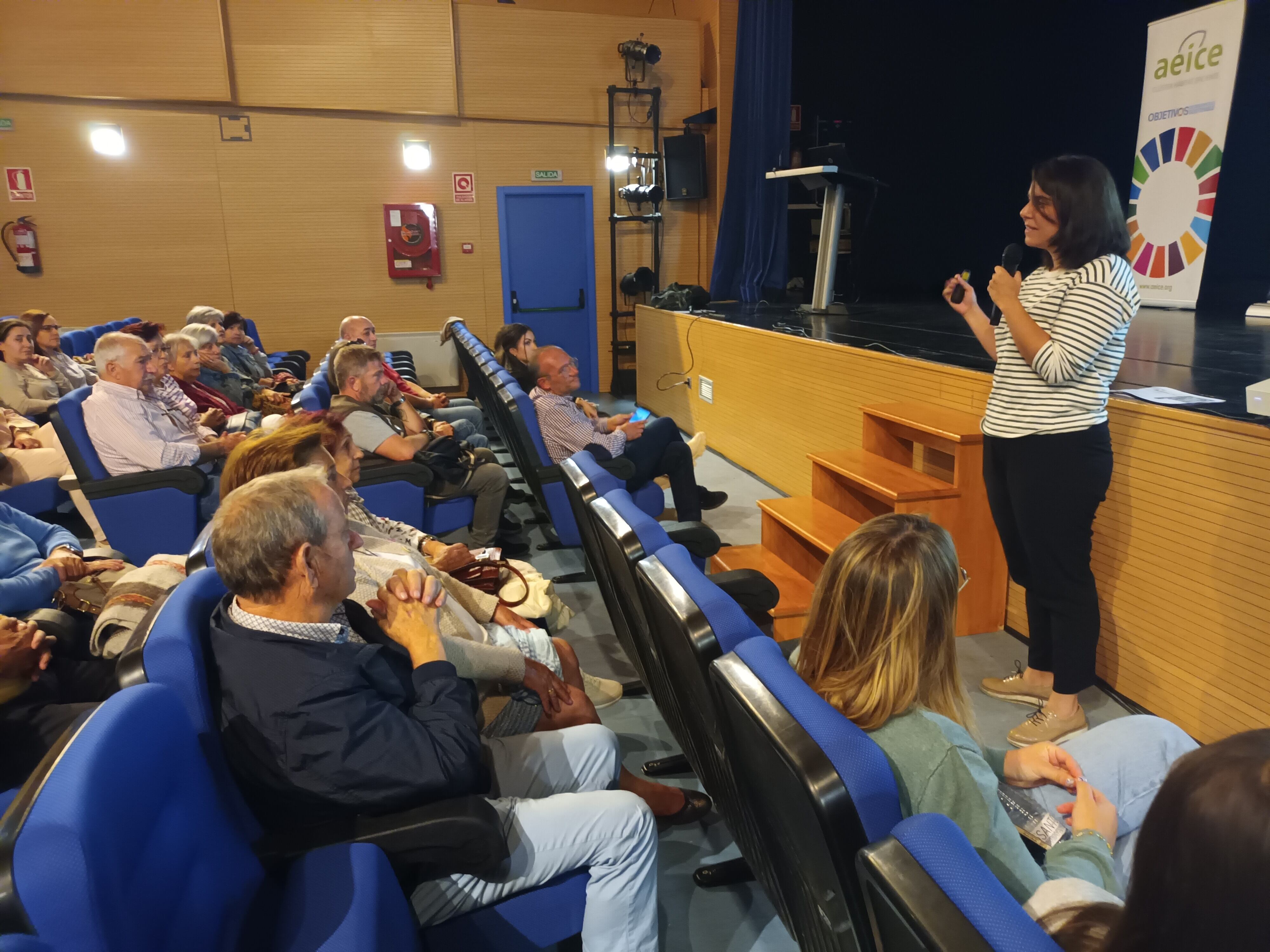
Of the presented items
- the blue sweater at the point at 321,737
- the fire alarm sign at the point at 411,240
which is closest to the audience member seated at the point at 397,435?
the blue sweater at the point at 321,737

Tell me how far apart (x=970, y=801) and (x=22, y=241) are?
328 inches

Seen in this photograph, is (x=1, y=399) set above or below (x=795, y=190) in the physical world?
below

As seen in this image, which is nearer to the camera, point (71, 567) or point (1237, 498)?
point (1237, 498)

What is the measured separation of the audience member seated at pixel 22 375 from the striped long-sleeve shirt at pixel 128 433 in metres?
1.33

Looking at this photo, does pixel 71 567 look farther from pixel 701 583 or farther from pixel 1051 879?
pixel 1051 879

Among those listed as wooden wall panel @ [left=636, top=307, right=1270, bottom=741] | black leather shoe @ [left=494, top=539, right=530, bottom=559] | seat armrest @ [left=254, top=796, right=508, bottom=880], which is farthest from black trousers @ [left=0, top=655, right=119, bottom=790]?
wooden wall panel @ [left=636, top=307, right=1270, bottom=741]

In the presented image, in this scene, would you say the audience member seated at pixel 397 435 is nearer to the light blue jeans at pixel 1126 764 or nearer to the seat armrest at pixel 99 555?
the seat armrest at pixel 99 555

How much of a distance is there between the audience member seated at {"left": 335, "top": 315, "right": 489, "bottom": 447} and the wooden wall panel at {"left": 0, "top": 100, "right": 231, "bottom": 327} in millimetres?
2513

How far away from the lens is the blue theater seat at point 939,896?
0.65 m

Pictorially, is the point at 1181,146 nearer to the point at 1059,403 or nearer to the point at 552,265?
the point at 552,265

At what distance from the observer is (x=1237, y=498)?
2.03m

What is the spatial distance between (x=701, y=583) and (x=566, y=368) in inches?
102

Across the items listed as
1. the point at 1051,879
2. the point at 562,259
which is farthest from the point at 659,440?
the point at 562,259

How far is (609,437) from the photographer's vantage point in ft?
11.8
